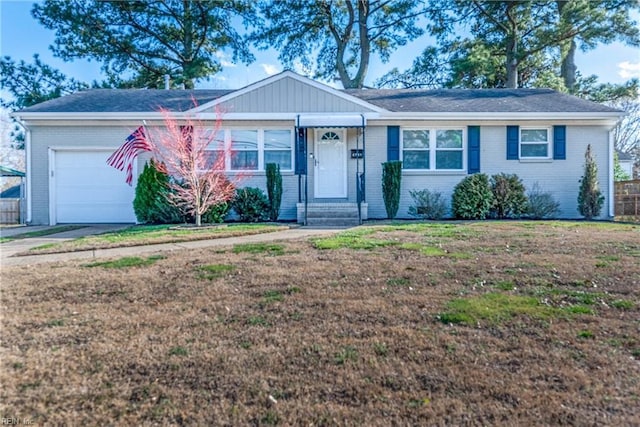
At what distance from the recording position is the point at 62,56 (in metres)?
18.7

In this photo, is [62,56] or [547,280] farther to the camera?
[62,56]

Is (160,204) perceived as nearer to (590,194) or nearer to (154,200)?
(154,200)

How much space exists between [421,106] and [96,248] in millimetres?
9729

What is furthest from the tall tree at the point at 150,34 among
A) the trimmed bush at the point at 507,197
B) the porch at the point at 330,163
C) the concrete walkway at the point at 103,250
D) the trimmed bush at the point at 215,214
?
the trimmed bush at the point at 507,197

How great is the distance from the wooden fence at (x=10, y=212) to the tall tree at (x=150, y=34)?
326 inches

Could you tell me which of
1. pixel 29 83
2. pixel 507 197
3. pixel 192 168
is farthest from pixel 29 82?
pixel 507 197

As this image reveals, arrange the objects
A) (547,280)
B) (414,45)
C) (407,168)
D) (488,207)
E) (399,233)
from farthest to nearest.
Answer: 1. (414,45)
2. (407,168)
3. (488,207)
4. (399,233)
5. (547,280)

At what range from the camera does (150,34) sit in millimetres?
19469

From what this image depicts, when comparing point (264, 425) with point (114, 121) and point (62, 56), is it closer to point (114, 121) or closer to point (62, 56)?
point (114, 121)

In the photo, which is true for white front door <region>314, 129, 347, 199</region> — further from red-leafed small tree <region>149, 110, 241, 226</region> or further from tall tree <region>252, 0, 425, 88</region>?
tall tree <region>252, 0, 425, 88</region>

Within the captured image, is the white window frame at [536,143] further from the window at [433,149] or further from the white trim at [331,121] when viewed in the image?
the white trim at [331,121]

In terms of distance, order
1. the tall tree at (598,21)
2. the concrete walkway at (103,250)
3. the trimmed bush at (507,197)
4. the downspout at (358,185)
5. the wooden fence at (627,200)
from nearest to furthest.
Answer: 1. the concrete walkway at (103,250)
2. the downspout at (358,185)
3. the trimmed bush at (507,197)
4. the wooden fence at (627,200)
5. the tall tree at (598,21)

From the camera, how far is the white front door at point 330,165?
12039mm

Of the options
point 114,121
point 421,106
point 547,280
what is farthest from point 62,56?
point 547,280
